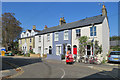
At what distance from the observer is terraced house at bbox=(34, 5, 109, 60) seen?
18608 millimetres

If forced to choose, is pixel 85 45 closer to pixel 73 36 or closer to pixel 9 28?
pixel 73 36

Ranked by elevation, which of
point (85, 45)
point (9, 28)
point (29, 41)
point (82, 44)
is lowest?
point (85, 45)

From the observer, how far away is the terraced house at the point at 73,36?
18608 millimetres

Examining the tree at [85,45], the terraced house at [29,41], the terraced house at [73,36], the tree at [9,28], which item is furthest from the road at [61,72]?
the tree at [9,28]

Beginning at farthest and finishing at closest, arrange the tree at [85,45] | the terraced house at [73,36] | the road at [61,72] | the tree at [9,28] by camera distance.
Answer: the tree at [9,28]
the terraced house at [73,36]
the tree at [85,45]
the road at [61,72]

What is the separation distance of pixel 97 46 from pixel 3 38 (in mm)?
36483

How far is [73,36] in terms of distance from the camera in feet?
70.5

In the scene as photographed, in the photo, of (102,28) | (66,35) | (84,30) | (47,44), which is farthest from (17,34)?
(102,28)

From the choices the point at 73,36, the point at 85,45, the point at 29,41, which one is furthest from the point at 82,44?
the point at 29,41

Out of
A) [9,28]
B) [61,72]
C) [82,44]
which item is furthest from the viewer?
[9,28]

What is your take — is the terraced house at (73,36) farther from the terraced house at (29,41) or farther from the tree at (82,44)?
the terraced house at (29,41)

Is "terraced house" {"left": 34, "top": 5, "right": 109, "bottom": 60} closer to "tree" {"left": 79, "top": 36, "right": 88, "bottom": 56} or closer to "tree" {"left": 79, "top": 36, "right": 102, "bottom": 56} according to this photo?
"tree" {"left": 79, "top": 36, "right": 102, "bottom": 56}

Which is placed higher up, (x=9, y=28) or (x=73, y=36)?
(x=9, y=28)

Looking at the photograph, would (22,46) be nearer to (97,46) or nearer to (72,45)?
(72,45)
